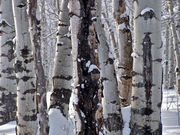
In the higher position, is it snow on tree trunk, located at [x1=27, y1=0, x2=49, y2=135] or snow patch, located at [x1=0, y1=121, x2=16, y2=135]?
snow on tree trunk, located at [x1=27, y1=0, x2=49, y2=135]

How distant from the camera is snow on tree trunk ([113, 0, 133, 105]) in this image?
5.38 metres

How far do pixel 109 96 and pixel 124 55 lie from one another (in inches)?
43.7

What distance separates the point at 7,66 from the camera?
6867 mm

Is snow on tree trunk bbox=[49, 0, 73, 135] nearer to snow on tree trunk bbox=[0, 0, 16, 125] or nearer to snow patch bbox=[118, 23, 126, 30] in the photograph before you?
snow patch bbox=[118, 23, 126, 30]

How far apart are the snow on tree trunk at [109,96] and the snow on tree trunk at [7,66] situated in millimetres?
2967


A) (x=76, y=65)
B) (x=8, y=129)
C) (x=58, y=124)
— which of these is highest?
(x=76, y=65)

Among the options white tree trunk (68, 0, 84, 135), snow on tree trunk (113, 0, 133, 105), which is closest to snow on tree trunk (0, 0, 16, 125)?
snow on tree trunk (113, 0, 133, 105)

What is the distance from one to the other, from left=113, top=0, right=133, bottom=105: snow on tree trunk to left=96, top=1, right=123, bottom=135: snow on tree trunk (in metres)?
0.80

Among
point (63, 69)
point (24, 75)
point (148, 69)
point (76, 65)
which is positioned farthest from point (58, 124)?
point (76, 65)

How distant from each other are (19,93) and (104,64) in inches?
52.0

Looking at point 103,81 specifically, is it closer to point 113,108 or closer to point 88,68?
point 113,108

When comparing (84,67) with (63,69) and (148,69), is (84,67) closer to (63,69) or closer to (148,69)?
(148,69)

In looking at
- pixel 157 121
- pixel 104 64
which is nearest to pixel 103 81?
pixel 104 64

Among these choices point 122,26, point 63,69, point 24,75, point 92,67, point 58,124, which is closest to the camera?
point 92,67
